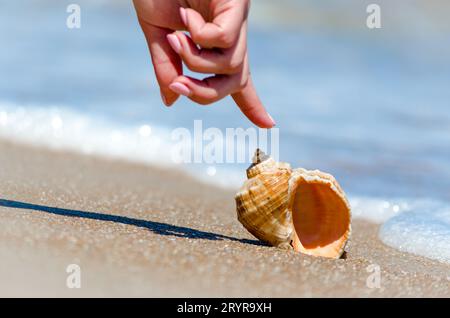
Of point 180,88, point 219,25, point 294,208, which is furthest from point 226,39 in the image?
point 294,208

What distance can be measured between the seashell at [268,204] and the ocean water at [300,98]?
934mm

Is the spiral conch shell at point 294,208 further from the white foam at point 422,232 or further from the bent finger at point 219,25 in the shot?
the white foam at point 422,232

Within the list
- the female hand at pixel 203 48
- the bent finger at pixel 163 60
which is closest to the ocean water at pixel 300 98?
the female hand at pixel 203 48

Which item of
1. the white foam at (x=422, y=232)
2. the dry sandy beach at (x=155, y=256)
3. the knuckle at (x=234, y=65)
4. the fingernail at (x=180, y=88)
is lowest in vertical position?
the white foam at (x=422, y=232)

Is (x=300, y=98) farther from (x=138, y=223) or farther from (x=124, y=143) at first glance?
(x=138, y=223)

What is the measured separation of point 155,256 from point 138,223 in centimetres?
71

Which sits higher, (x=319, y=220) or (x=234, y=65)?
(x=234, y=65)

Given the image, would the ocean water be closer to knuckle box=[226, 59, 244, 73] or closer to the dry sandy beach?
the dry sandy beach

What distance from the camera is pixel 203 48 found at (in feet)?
8.14

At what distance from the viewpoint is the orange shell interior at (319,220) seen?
289 centimetres

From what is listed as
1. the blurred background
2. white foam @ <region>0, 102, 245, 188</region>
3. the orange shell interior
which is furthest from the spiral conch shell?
white foam @ <region>0, 102, 245, 188</region>

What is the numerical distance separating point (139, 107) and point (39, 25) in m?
3.38

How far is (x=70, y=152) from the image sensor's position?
518cm
